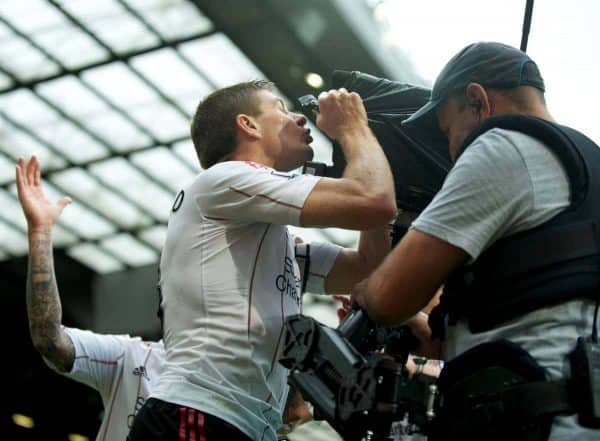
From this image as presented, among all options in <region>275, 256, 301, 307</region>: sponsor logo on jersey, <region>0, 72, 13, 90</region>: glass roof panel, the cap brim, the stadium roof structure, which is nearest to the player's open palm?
<region>275, 256, 301, 307</region>: sponsor logo on jersey

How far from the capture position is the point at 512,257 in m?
2.78

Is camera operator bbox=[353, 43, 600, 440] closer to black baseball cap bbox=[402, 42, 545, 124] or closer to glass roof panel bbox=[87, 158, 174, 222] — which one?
black baseball cap bbox=[402, 42, 545, 124]

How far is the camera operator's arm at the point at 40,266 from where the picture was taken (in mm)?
4656

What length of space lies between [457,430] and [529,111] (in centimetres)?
97

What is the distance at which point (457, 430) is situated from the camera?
2736 mm

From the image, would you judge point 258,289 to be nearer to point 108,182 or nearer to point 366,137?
point 366,137

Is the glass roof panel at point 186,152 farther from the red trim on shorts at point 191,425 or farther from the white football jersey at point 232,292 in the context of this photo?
the red trim on shorts at point 191,425

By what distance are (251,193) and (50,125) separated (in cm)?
1227

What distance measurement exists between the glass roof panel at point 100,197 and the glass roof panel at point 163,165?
931 millimetres

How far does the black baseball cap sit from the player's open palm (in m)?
2.01

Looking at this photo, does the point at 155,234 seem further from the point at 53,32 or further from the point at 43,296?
the point at 43,296

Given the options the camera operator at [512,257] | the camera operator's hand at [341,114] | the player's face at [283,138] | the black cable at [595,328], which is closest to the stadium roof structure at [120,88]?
the player's face at [283,138]

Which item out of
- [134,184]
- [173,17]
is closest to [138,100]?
[173,17]

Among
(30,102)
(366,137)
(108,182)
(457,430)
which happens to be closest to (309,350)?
(457,430)
